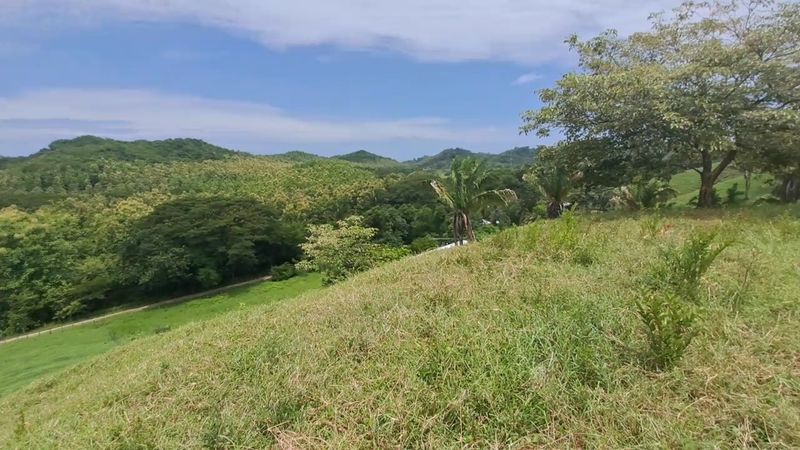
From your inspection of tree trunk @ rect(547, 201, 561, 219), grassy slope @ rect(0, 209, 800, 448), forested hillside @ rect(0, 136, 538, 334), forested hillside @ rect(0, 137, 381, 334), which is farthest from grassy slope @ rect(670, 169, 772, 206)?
forested hillside @ rect(0, 137, 381, 334)

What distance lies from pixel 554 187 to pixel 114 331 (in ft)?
75.3

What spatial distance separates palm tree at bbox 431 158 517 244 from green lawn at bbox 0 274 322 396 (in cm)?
780

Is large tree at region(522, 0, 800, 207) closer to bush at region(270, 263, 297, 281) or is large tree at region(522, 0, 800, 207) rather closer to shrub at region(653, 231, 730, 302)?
shrub at region(653, 231, 730, 302)

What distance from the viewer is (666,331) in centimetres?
277

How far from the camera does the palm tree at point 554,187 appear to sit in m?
15.1

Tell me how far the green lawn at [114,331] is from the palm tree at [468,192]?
307 inches

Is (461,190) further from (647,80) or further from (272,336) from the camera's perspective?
(272,336)

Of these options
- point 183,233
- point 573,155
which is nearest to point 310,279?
point 183,233

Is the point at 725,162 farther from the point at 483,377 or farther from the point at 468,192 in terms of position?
the point at 483,377

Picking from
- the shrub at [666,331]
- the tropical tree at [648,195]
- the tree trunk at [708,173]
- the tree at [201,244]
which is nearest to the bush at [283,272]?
the tree at [201,244]

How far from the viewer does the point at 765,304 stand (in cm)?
349

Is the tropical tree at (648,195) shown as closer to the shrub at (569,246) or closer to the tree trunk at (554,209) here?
the tree trunk at (554,209)

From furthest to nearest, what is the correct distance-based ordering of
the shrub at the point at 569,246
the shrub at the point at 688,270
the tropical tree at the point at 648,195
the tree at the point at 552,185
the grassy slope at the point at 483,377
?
the tropical tree at the point at 648,195 → the tree at the point at 552,185 → the shrub at the point at 569,246 → the shrub at the point at 688,270 → the grassy slope at the point at 483,377

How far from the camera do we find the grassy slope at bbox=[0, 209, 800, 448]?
7.81 feet
